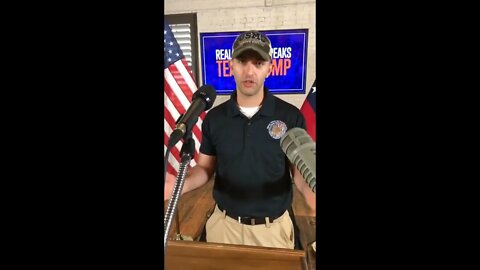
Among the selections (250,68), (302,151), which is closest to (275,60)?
(250,68)

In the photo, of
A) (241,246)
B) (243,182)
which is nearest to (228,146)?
(243,182)

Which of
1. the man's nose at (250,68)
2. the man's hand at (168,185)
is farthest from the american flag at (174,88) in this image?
the man's nose at (250,68)

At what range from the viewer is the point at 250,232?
61cm

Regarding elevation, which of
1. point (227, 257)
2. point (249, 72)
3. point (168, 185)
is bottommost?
point (227, 257)

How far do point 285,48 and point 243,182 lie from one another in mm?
276

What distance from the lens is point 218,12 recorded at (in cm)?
54

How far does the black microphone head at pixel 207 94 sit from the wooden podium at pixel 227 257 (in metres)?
0.29

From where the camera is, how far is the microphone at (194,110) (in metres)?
0.52

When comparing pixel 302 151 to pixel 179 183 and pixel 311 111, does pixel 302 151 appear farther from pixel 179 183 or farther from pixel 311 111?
pixel 179 183

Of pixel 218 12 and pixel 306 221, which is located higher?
pixel 218 12

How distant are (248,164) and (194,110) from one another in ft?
0.51

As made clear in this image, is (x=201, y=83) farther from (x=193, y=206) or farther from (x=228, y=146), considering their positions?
(x=193, y=206)

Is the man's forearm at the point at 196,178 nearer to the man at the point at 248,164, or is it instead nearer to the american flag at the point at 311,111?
the man at the point at 248,164

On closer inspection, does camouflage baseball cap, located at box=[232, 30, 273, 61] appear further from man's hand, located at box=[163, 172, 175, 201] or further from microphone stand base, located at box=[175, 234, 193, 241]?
microphone stand base, located at box=[175, 234, 193, 241]
